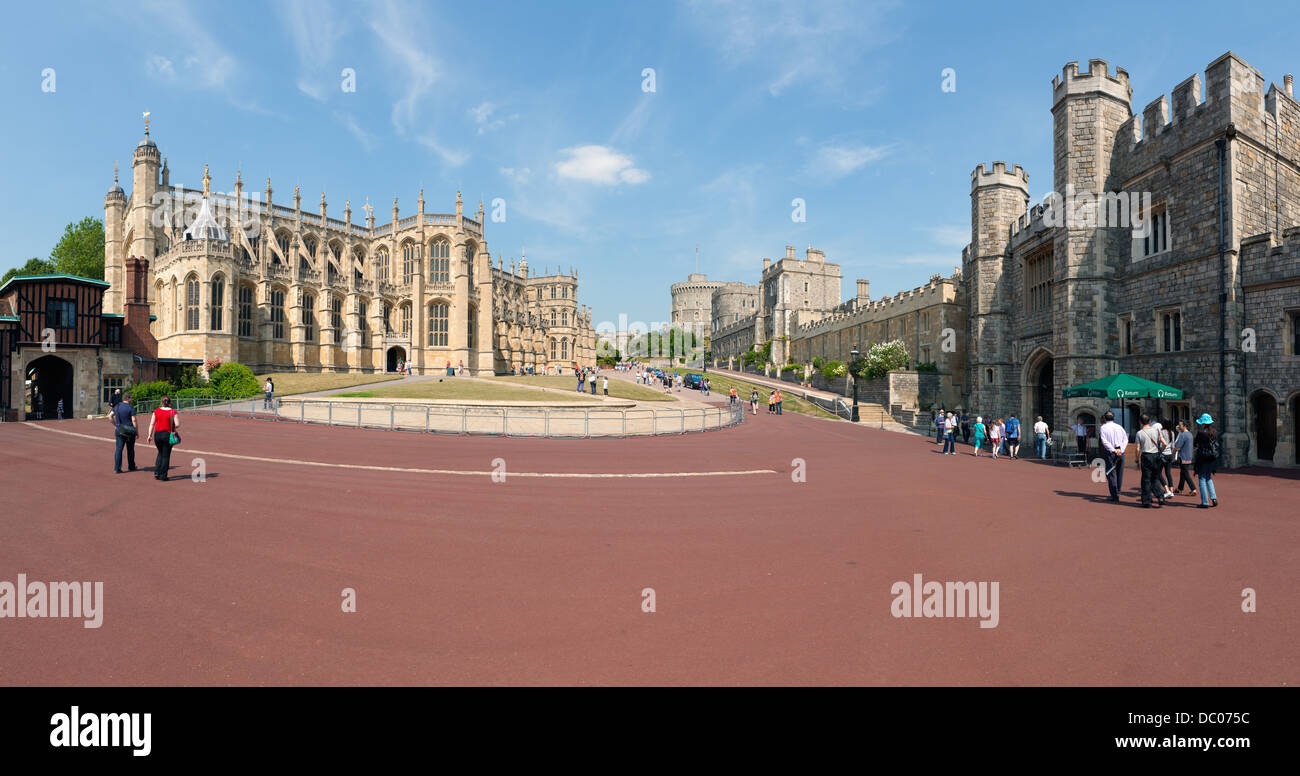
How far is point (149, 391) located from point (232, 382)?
5.08 meters

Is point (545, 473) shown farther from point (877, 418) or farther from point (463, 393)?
point (877, 418)

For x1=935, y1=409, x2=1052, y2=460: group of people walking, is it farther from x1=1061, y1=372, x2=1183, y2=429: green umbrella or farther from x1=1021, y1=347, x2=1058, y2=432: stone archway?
x1=1021, y1=347, x2=1058, y2=432: stone archway

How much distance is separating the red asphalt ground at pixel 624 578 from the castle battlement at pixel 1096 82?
1652 centimetres

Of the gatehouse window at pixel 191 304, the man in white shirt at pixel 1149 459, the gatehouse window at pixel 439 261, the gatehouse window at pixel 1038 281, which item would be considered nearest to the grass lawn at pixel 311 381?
the gatehouse window at pixel 191 304

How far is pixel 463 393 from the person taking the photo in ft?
109

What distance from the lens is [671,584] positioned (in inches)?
228

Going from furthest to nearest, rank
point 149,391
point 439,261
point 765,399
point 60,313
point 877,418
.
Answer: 1. point 439,261
2. point 765,399
3. point 877,418
4. point 149,391
5. point 60,313

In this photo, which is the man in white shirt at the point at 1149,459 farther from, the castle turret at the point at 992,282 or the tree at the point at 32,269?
the tree at the point at 32,269

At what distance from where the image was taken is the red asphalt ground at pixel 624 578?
4152mm

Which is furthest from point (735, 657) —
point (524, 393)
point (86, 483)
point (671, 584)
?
point (524, 393)

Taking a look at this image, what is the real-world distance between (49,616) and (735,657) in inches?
231

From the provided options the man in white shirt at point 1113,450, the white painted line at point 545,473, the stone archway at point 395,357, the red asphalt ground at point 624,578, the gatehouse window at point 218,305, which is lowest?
the red asphalt ground at point 624,578

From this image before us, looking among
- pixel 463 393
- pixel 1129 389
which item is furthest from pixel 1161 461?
pixel 463 393
